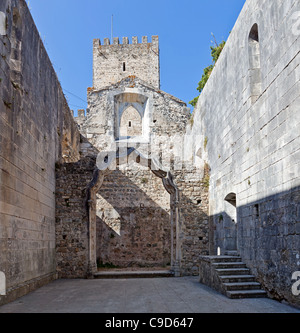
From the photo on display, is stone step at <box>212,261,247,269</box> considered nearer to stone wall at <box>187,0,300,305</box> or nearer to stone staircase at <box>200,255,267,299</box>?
stone staircase at <box>200,255,267,299</box>

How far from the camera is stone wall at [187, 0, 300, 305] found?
205 inches

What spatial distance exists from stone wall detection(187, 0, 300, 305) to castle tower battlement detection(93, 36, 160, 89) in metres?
19.3

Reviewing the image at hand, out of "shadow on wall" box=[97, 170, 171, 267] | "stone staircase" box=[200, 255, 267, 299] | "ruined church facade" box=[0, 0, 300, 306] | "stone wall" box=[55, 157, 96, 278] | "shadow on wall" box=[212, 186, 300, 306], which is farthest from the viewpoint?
"shadow on wall" box=[97, 170, 171, 267]

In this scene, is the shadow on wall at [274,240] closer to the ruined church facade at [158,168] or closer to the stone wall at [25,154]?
the ruined church facade at [158,168]

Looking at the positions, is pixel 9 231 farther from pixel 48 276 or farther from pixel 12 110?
pixel 48 276

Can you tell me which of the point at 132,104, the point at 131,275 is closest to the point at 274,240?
the point at 131,275

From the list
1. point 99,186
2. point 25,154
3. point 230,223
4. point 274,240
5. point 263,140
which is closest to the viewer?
point 274,240

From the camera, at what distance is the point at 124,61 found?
28.3 meters

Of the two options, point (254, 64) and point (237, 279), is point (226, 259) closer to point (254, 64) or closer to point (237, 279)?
point (237, 279)

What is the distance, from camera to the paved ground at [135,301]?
5230 mm

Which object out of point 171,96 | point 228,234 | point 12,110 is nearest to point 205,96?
point 171,96

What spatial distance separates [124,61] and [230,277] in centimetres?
2405

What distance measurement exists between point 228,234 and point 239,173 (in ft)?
5.87

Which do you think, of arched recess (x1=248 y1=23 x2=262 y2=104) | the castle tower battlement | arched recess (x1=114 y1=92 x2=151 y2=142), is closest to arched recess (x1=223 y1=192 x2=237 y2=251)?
arched recess (x1=248 y1=23 x2=262 y2=104)
